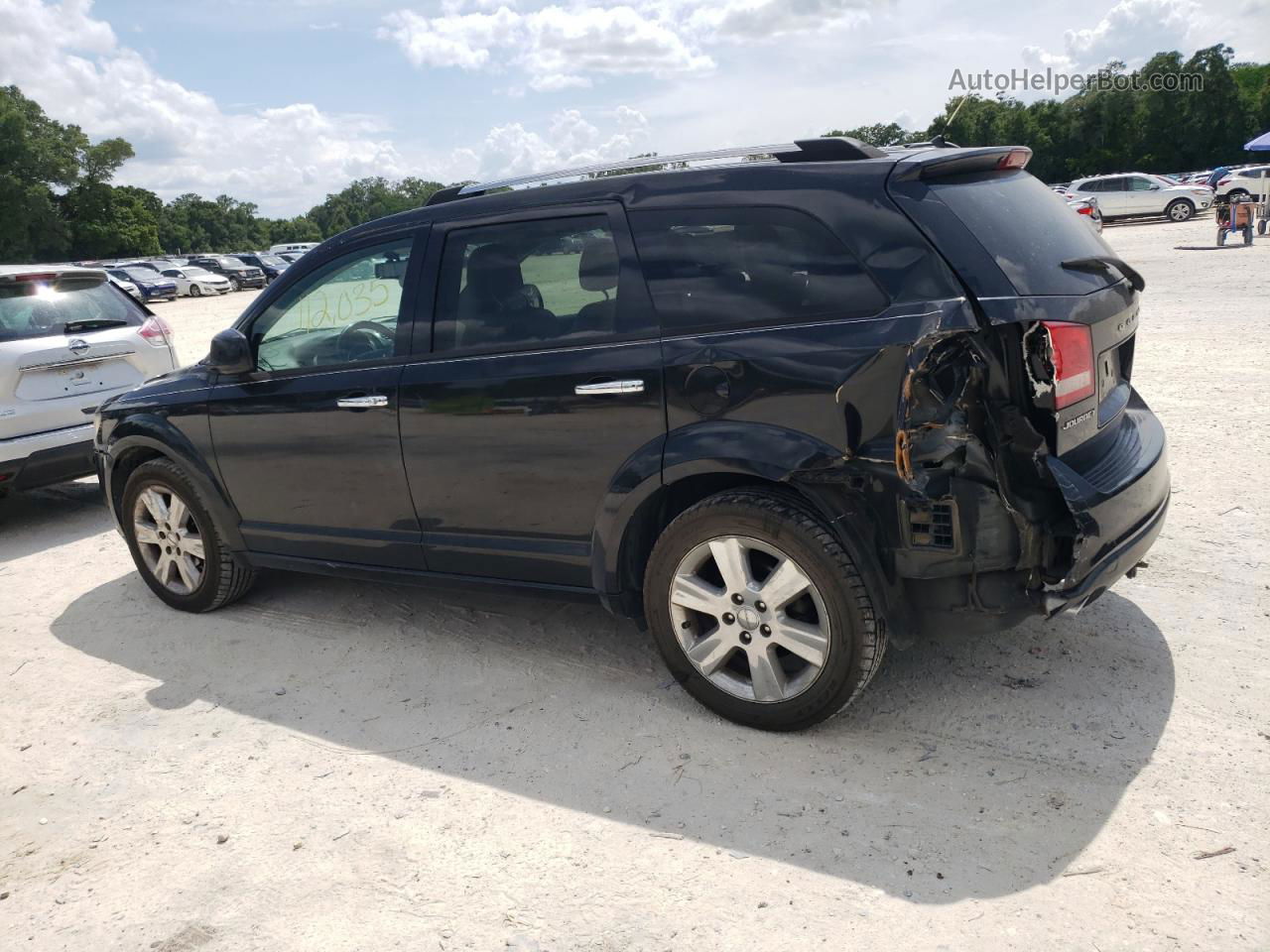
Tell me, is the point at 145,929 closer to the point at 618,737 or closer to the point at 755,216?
the point at 618,737

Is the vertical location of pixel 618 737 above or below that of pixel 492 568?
below

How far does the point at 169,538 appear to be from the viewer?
208 inches

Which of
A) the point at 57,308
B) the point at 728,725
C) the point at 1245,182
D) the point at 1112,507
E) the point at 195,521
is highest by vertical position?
the point at 57,308

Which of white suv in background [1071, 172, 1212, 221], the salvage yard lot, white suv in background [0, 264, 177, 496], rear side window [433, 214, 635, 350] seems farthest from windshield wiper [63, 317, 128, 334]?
white suv in background [1071, 172, 1212, 221]

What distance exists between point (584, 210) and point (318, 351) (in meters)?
1.50

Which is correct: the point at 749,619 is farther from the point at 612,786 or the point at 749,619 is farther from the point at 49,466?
the point at 49,466

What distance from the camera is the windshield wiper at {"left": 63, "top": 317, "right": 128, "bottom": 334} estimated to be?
7270 millimetres

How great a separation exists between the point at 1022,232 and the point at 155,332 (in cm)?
661

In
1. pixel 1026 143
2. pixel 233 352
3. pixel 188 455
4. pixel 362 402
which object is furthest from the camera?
pixel 1026 143

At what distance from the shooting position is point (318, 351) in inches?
181

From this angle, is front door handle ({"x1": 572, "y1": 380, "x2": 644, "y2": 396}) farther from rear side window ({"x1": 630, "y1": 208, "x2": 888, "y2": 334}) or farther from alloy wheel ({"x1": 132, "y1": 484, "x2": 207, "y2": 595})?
alloy wheel ({"x1": 132, "y1": 484, "x2": 207, "y2": 595})

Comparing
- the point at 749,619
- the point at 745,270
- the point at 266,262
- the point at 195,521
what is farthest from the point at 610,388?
the point at 266,262

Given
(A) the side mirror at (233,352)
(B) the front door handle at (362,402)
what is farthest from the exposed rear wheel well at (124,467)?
(B) the front door handle at (362,402)

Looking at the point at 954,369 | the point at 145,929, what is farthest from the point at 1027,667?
the point at 145,929
